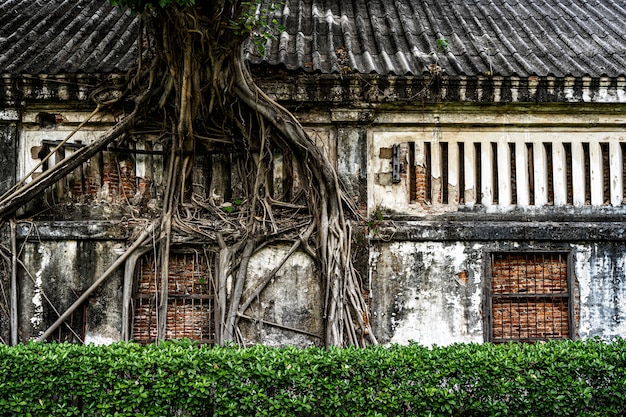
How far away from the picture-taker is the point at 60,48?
776 centimetres

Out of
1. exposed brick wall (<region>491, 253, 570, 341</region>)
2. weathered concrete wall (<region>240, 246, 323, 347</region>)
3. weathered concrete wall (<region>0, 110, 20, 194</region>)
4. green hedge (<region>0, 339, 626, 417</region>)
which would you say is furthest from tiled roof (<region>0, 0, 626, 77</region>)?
green hedge (<region>0, 339, 626, 417</region>)

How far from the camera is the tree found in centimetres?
688

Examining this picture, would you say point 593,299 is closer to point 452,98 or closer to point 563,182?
point 563,182

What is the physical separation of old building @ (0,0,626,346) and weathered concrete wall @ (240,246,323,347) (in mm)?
17

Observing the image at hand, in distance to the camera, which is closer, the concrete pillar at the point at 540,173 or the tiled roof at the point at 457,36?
the tiled roof at the point at 457,36

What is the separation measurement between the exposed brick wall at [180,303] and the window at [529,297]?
332 centimetres

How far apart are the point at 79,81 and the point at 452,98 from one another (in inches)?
169

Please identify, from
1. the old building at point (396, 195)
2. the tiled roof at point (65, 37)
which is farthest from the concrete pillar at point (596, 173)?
the tiled roof at point (65, 37)

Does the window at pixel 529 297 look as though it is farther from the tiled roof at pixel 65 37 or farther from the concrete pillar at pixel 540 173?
the tiled roof at pixel 65 37

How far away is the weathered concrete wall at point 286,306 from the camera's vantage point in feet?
23.6

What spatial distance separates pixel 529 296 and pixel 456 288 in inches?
34.7

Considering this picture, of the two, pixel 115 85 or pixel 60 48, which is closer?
pixel 115 85

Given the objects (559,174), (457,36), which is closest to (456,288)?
(559,174)

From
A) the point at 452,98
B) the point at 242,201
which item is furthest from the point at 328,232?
the point at 452,98
